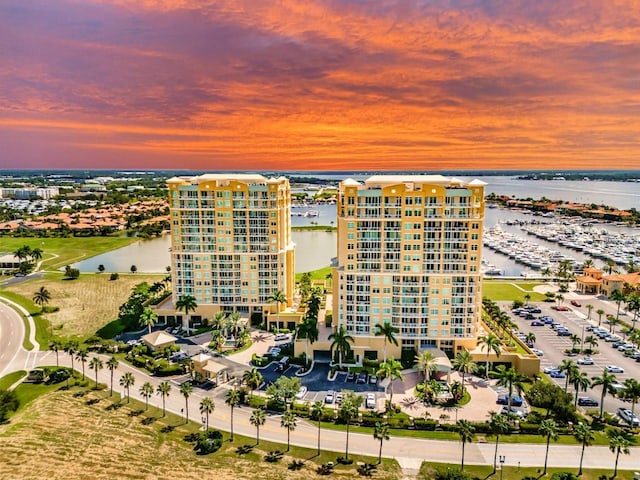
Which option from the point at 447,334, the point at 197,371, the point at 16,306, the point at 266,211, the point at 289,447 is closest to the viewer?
the point at 289,447

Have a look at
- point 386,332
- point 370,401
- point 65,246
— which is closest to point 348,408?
point 370,401

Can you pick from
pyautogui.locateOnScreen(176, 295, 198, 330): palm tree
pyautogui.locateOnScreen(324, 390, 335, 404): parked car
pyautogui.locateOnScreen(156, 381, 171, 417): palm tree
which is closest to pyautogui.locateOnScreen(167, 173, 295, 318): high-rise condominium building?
pyautogui.locateOnScreen(176, 295, 198, 330): palm tree

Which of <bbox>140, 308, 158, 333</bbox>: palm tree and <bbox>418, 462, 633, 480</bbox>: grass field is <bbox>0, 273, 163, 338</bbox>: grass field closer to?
<bbox>140, 308, 158, 333</bbox>: palm tree

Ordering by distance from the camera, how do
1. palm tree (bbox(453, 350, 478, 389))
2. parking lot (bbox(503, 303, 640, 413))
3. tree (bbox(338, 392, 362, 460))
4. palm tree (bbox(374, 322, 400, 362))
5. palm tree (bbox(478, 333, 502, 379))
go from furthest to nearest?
palm tree (bbox(374, 322, 400, 362)) < palm tree (bbox(478, 333, 502, 379)) < parking lot (bbox(503, 303, 640, 413)) < palm tree (bbox(453, 350, 478, 389)) < tree (bbox(338, 392, 362, 460))

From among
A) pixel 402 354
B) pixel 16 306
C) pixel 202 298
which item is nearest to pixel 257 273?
pixel 202 298

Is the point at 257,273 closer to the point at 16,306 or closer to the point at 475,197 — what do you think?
the point at 475,197
